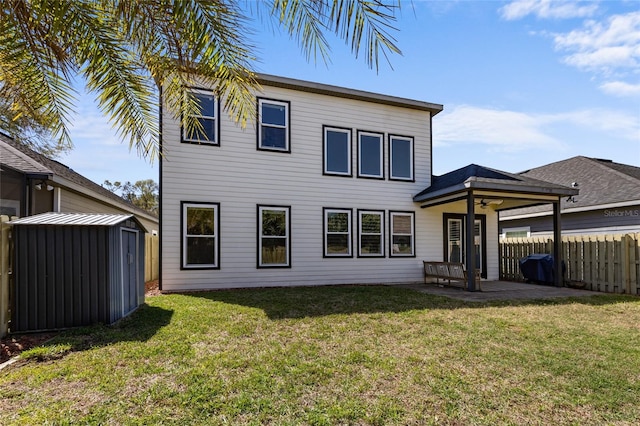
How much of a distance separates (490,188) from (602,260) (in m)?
4.07

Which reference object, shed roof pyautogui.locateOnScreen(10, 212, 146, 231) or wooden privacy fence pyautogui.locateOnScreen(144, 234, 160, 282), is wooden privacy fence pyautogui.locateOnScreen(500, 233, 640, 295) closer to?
shed roof pyautogui.locateOnScreen(10, 212, 146, 231)

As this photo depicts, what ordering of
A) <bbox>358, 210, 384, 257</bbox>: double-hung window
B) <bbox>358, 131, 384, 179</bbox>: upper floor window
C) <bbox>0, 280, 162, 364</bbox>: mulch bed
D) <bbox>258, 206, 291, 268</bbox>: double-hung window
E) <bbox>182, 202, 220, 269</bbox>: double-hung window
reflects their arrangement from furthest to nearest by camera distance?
<bbox>358, 131, 384, 179</bbox>: upper floor window, <bbox>358, 210, 384, 257</bbox>: double-hung window, <bbox>258, 206, 291, 268</bbox>: double-hung window, <bbox>182, 202, 220, 269</bbox>: double-hung window, <bbox>0, 280, 162, 364</bbox>: mulch bed

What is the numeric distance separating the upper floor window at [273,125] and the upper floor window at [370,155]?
2.37 m

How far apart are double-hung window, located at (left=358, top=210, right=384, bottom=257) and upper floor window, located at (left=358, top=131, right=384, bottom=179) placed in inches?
49.0

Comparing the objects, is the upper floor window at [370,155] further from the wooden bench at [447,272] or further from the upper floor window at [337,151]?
the wooden bench at [447,272]

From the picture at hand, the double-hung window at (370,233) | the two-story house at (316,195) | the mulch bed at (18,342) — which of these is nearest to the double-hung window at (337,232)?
the two-story house at (316,195)

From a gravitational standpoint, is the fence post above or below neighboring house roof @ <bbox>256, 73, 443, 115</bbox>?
below

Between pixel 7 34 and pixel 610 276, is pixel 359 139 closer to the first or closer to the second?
pixel 610 276

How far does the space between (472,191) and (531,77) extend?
3.00m

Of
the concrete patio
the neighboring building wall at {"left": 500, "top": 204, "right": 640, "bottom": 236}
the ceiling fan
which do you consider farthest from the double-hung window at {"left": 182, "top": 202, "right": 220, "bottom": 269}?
the neighboring building wall at {"left": 500, "top": 204, "right": 640, "bottom": 236}

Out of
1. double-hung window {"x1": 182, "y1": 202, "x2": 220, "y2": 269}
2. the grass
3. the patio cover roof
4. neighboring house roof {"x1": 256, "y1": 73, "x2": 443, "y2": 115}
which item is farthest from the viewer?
neighboring house roof {"x1": 256, "y1": 73, "x2": 443, "y2": 115}

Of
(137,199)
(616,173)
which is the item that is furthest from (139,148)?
(137,199)

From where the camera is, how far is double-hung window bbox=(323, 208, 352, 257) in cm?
1072

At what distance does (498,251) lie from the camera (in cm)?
1280
